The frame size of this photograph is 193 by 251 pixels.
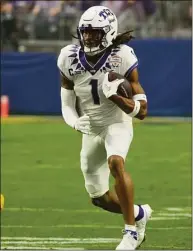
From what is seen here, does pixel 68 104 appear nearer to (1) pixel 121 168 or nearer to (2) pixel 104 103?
(2) pixel 104 103

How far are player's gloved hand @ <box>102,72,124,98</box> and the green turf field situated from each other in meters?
1.31

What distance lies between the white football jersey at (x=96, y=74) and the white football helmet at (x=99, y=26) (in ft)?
0.27

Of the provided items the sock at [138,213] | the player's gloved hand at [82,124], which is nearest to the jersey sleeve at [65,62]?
the player's gloved hand at [82,124]

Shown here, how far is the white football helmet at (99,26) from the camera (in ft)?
22.5

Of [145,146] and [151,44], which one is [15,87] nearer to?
[151,44]

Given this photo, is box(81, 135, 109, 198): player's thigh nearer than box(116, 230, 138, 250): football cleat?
No

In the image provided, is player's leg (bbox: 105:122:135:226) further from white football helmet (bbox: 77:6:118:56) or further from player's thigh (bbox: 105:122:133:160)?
white football helmet (bbox: 77:6:118:56)

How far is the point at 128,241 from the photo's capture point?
21.6 ft

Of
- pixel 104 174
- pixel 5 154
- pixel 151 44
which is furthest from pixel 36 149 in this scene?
pixel 104 174

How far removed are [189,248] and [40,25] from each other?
1385 centimetres

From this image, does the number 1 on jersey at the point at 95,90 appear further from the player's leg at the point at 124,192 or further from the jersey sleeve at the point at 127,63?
the player's leg at the point at 124,192

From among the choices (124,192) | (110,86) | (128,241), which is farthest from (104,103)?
(128,241)

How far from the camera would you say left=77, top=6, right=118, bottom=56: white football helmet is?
270 inches

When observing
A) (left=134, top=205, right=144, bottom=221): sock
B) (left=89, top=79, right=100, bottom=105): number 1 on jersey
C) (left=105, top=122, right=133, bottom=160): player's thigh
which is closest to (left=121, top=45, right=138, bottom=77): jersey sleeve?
(left=89, top=79, right=100, bottom=105): number 1 on jersey
